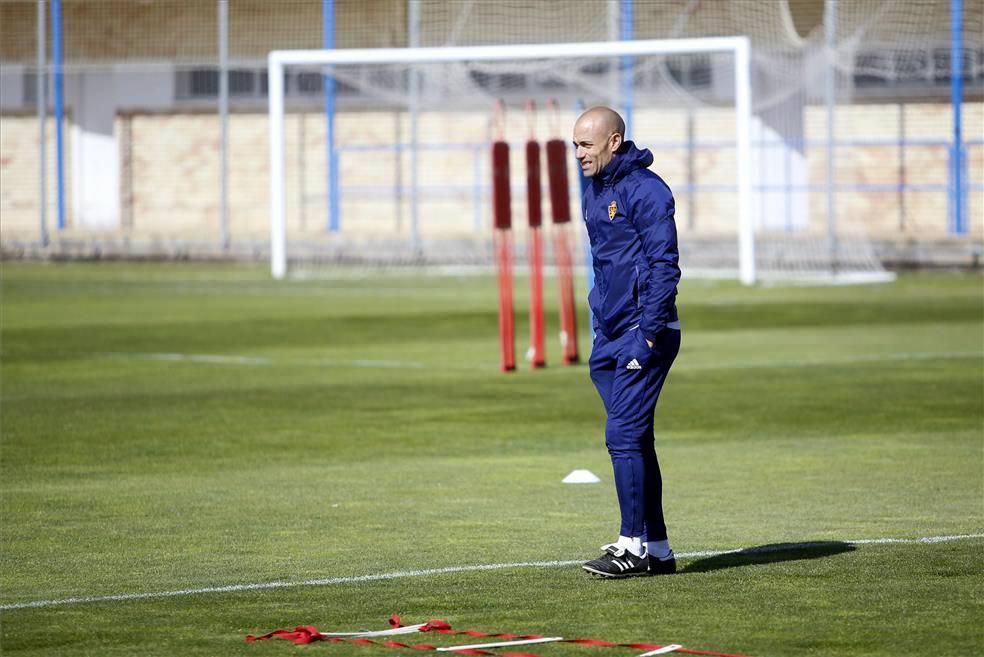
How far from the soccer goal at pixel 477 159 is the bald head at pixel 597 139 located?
73.8 feet

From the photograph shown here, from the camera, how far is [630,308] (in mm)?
7930

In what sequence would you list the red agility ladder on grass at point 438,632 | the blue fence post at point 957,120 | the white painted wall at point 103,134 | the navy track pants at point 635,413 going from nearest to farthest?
the red agility ladder on grass at point 438,632 < the navy track pants at point 635,413 < the blue fence post at point 957,120 < the white painted wall at point 103,134

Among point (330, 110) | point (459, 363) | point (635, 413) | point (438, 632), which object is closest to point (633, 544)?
point (635, 413)

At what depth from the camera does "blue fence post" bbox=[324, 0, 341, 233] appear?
37.6 meters

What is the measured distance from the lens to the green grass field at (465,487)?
7309 mm

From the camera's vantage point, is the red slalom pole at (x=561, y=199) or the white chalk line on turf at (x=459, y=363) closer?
the red slalom pole at (x=561, y=199)

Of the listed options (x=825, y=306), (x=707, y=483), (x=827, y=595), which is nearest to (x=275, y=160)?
(x=825, y=306)

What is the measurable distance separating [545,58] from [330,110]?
43.8ft

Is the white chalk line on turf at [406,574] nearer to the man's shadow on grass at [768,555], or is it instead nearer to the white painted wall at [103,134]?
the man's shadow on grass at [768,555]

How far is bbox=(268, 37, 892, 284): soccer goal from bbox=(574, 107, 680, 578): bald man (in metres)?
22.5

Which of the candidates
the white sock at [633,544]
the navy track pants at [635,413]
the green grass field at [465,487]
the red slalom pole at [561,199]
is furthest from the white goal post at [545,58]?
the white sock at [633,544]

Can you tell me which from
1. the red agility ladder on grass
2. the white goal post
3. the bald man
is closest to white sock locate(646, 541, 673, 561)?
the bald man

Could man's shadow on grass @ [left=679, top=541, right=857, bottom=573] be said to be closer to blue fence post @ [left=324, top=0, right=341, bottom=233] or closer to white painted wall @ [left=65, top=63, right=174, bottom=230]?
blue fence post @ [left=324, top=0, right=341, bottom=233]

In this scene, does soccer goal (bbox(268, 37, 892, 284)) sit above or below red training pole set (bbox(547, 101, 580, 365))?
above
